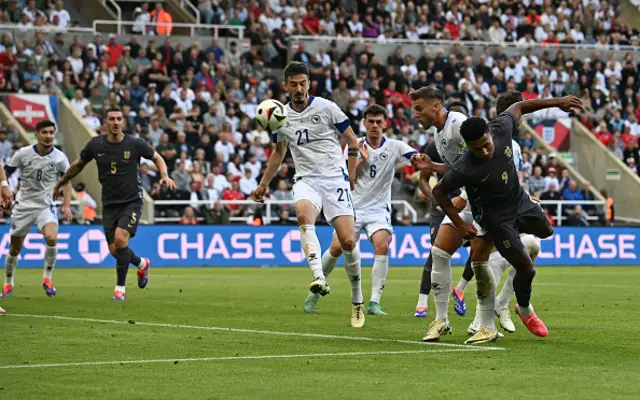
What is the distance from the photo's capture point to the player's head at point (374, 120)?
15070 millimetres

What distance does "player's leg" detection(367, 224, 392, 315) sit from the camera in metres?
15.0

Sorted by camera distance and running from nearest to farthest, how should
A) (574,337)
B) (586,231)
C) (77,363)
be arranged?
1. (77,363)
2. (574,337)
3. (586,231)

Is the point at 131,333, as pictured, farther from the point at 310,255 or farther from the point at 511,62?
the point at 511,62

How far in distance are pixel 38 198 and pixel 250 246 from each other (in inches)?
455

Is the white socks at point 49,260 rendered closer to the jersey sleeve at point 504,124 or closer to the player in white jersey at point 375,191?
the player in white jersey at point 375,191

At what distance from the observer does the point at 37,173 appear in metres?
18.7

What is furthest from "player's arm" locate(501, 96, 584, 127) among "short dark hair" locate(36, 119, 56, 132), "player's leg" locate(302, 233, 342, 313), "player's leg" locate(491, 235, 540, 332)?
"short dark hair" locate(36, 119, 56, 132)

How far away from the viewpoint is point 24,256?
28.0m

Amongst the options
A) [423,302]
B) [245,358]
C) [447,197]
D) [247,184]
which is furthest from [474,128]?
[247,184]

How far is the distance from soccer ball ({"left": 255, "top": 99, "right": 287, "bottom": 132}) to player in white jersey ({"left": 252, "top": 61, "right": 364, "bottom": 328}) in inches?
7.5

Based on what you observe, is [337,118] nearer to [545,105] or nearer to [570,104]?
[545,105]

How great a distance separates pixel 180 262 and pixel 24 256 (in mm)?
3680

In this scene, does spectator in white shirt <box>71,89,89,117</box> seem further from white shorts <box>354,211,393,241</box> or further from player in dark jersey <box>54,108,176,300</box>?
white shorts <box>354,211,393,241</box>

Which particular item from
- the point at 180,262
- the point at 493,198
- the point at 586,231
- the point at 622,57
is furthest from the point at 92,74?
the point at 493,198
